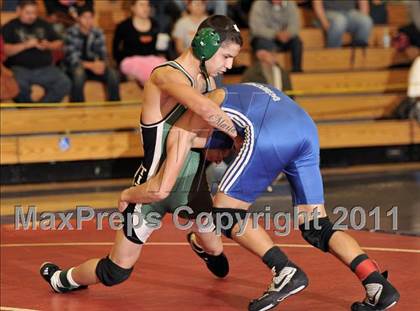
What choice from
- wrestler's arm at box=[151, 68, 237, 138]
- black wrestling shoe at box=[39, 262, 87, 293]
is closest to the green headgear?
wrestler's arm at box=[151, 68, 237, 138]

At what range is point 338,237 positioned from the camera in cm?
514

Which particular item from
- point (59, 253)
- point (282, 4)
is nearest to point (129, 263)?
point (59, 253)

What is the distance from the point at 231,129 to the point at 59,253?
2478 mm

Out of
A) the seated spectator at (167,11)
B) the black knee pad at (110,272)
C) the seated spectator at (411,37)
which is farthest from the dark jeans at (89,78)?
the black knee pad at (110,272)

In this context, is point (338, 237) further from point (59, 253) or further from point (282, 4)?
point (282, 4)

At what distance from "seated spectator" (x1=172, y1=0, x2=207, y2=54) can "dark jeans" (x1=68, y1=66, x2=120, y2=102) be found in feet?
2.53

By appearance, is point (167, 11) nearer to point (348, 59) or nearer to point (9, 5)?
point (9, 5)

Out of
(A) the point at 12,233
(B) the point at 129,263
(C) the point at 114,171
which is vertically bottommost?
(C) the point at 114,171

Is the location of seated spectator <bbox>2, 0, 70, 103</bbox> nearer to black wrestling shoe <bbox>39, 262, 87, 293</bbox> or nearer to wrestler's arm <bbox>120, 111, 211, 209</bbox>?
black wrestling shoe <bbox>39, 262, 87, 293</bbox>

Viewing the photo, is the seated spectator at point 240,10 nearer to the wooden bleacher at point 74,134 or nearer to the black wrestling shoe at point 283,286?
the wooden bleacher at point 74,134

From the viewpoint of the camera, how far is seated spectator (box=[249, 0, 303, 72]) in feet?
39.8

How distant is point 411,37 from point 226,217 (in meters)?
8.68

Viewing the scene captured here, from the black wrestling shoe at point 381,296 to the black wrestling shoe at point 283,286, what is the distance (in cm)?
31

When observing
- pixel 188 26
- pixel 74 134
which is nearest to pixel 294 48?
pixel 188 26
